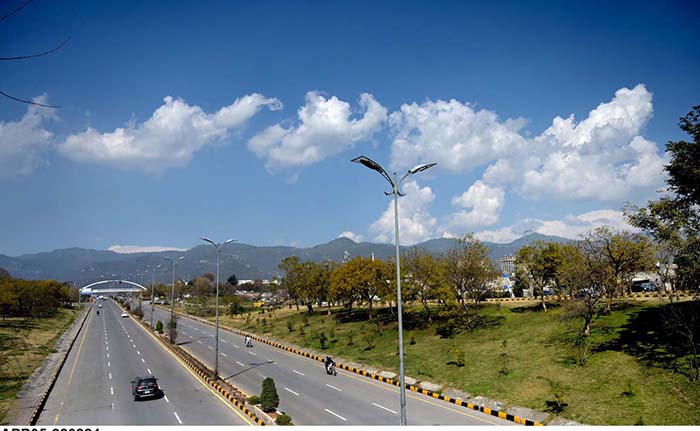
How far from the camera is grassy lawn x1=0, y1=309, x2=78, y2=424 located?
2895 cm

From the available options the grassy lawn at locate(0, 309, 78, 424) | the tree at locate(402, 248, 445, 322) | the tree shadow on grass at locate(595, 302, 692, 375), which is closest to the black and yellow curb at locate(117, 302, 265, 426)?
the grassy lawn at locate(0, 309, 78, 424)

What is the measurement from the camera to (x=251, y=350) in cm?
4897

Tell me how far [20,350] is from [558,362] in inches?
2010

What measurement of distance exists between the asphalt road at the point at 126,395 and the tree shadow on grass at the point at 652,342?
23.4m

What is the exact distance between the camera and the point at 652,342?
97.0ft

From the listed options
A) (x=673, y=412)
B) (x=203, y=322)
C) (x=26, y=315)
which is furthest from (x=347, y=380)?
Result: (x=26, y=315)

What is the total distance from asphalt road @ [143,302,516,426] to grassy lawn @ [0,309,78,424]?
1319 cm

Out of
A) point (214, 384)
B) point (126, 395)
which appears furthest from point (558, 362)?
point (126, 395)

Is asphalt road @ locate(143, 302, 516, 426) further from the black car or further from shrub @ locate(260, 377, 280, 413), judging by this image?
the black car

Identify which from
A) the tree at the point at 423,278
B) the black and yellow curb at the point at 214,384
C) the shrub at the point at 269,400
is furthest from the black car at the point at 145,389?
the tree at the point at 423,278

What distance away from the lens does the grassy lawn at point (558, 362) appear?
69.2 feet

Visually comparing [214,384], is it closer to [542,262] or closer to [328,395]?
[328,395]

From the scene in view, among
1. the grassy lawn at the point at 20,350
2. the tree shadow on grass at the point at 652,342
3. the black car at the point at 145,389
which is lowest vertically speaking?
the grassy lawn at the point at 20,350

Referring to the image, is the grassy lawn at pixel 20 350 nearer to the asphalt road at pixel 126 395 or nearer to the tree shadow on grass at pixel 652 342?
the asphalt road at pixel 126 395
